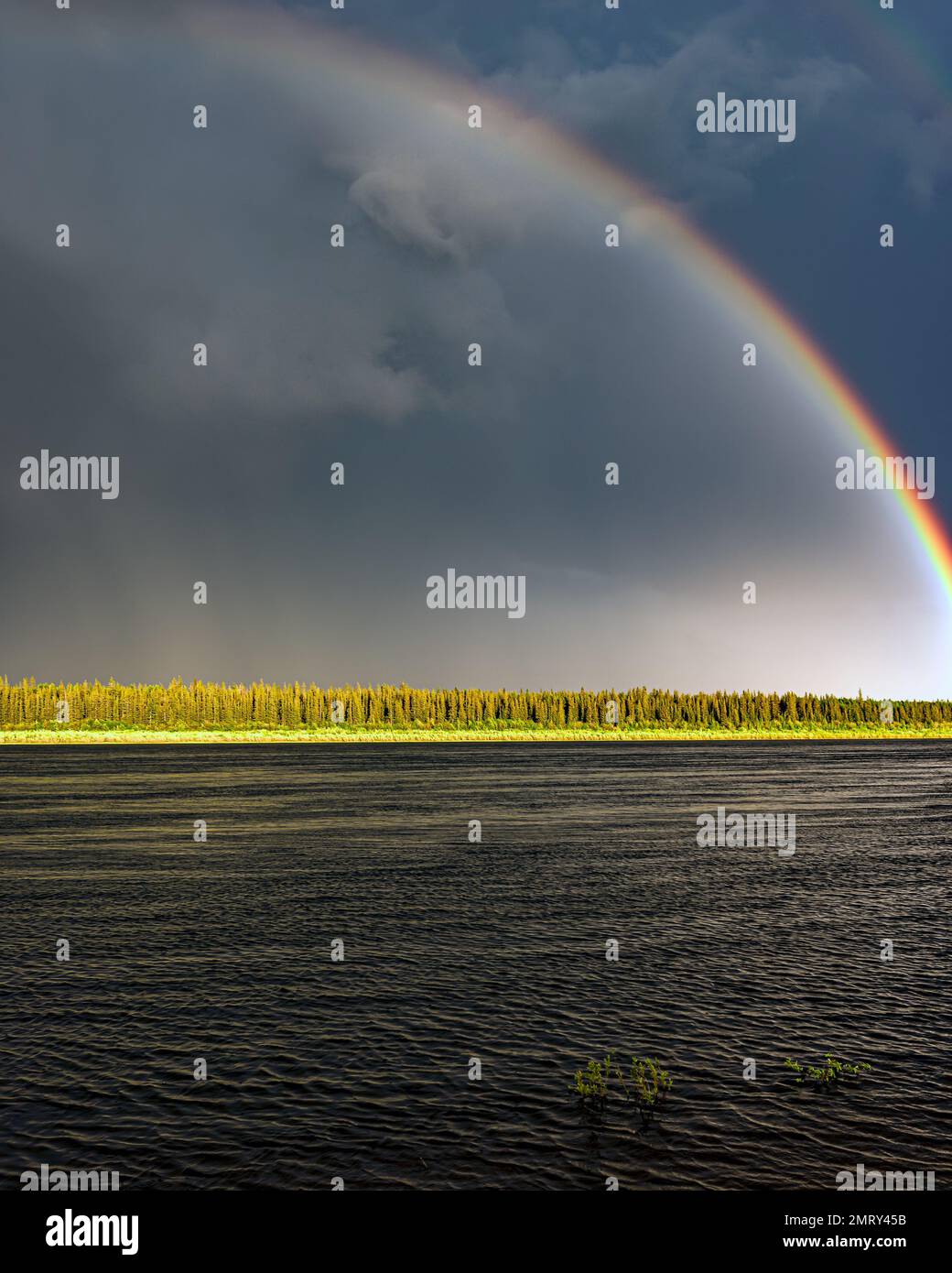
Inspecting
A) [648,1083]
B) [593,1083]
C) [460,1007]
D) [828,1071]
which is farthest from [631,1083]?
[460,1007]

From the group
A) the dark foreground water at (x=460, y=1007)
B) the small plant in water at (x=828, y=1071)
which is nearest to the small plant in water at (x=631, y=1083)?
the dark foreground water at (x=460, y=1007)

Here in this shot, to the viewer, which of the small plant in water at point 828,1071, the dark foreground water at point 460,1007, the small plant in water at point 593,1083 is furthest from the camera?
the small plant in water at point 828,1071

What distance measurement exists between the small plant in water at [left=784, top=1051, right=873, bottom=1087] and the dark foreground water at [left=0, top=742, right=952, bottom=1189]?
48cm

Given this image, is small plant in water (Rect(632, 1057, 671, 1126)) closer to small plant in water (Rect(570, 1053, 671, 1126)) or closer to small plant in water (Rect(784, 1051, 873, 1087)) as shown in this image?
small plant in water (Rect(570, 1053, 671, 1126))

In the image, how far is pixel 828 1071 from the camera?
66.0ft

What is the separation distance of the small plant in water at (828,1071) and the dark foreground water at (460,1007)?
48cm

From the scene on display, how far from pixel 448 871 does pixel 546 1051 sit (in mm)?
27108

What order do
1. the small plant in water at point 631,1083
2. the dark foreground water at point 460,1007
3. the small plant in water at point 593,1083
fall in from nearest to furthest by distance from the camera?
the dark foreground water at point 460,1007 < the small plant in water at point 631,1083 < the small plant in water at point 593,1083

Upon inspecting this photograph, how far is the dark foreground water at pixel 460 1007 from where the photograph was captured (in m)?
16.8

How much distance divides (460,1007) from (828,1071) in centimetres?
933

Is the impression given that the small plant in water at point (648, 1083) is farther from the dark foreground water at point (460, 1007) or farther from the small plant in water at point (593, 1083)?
the small plant in water at point (593, 1083)
